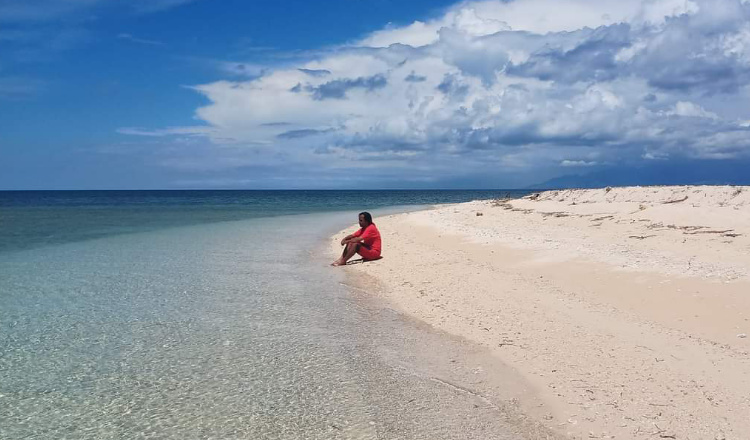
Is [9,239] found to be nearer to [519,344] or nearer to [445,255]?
[445,255]

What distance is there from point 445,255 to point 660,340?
10.6 meters

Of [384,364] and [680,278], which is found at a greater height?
[680,278]

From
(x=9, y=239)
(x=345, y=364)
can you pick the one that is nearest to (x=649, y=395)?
(x=345, y=364)

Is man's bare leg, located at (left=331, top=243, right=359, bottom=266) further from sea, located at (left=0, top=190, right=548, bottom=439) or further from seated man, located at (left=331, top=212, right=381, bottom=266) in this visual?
sea, located at (left=0, top=190, right=548, bottom=439)

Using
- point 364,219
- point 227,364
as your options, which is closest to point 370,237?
point 364,219

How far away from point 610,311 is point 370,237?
1019 centimetres

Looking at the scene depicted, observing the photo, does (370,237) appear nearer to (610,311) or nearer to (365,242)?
(365,242)

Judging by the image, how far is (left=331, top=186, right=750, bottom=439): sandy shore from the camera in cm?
629

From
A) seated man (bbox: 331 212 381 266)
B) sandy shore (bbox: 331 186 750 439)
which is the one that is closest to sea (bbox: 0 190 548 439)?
sandy shore (bbox: 331 186 750 439)

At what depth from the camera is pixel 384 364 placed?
27.3 feet

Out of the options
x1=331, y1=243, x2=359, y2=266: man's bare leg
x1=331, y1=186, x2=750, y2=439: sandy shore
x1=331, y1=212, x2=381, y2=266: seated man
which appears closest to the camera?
x1=331, y1=186, x2=750, y2=439: sandy shore

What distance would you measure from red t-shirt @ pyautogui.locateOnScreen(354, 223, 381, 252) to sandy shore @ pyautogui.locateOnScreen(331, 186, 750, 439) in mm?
908

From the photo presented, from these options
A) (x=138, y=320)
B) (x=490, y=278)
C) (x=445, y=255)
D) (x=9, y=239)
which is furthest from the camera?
(x=9, y=239)

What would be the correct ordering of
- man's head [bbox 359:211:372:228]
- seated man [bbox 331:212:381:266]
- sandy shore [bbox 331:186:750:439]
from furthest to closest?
man's head [bbox 359:211:372:228], seated man [bbox 331:212:381:266], sandy shore [bbox 331:186:750:439]
